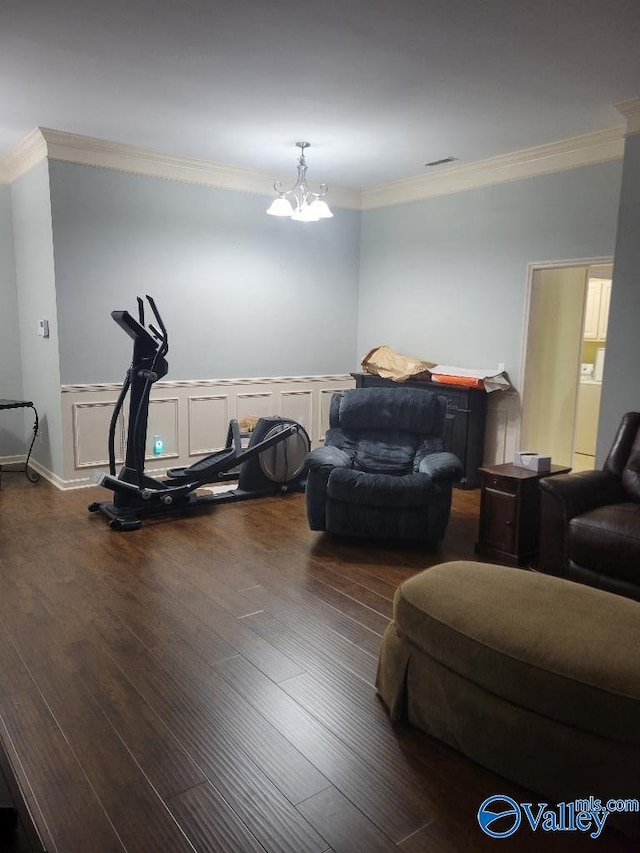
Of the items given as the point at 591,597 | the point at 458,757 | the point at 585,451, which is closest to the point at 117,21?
the point at 591,597

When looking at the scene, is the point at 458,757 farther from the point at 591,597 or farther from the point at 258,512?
the point at 258,512

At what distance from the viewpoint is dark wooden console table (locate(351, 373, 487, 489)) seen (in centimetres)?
541

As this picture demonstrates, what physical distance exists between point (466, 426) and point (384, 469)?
4.04 feet

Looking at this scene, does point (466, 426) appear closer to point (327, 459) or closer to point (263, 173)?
point (327, 459)

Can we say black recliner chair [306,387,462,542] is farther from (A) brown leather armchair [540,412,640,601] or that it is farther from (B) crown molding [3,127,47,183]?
(B) crown molding [3,127,47,183]

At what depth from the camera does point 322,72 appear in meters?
3.44

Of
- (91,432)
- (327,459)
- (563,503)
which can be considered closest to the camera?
(563,503)

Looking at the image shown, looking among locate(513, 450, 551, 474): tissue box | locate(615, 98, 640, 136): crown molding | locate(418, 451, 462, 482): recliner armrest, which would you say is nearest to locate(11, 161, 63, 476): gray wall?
locate(418, 451, 462, 482): recliner armrest

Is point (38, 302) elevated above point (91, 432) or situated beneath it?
elevated above

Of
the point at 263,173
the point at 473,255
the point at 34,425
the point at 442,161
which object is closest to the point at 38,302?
the point at 34,425

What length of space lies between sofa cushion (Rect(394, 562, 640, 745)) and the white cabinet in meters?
5.34

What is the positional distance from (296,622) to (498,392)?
3.21m

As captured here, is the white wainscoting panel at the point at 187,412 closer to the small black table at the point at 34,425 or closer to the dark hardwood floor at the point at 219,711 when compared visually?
the small black table at the point at 34,425

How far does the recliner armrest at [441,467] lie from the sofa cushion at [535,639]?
151 cm
